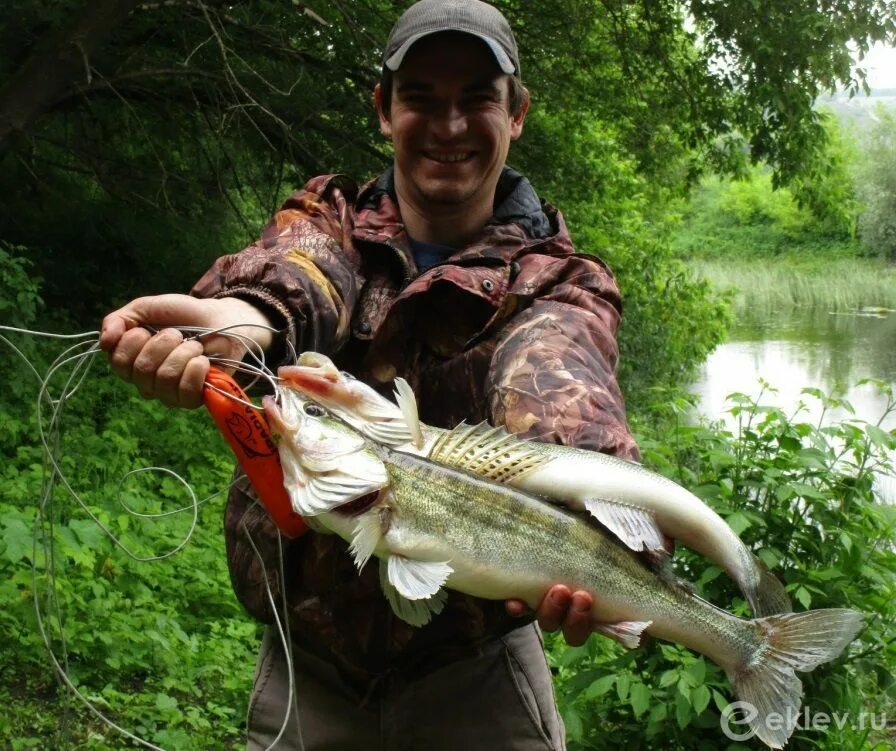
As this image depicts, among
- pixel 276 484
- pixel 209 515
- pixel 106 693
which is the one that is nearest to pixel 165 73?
pixel 209 515

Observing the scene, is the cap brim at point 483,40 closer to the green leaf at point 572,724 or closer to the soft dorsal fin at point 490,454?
the soft dorsal fin at point 490,454

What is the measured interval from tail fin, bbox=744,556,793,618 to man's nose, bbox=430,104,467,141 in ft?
4.17

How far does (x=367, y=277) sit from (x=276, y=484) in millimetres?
717

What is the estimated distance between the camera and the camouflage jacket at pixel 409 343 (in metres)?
2.34

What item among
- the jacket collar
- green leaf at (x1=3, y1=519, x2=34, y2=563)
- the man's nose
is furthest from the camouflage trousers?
green leaf at (x1=3, y1=519, x2=34, y2=563)

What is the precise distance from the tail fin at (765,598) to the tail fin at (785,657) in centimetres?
4

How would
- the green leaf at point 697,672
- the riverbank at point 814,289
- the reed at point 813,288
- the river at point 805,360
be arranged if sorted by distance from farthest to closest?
the reed at point 813,288, the riverbank at point 814,289, the river at point 805,360, the green leaf at point 697,672

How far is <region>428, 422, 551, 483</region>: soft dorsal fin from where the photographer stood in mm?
2135

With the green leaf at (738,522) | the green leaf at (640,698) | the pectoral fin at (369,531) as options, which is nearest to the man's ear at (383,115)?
the pectoral fin at (369,531)

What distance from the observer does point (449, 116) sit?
2.56 m

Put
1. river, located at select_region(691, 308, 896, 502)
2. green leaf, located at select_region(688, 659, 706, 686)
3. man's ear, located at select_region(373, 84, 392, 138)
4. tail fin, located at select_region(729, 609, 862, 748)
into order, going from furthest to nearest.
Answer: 1. river, located at select_region(691, 308, 896, 502)
2. green leaf, located at select_region(688, 659, 706, 686)
3. man's ear, located at select_region(373, 84, 392, 138)
4. tail fin, located at select_region(729, 609, 862, 748)

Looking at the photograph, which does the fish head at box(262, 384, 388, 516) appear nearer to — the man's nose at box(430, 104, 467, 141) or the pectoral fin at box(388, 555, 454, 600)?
the pectoral fin at box(388, 555, 454, 600)

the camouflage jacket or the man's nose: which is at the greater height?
the man's nose

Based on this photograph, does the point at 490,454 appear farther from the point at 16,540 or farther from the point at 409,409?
the point at 16,540
